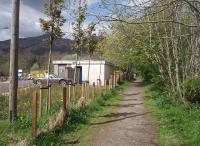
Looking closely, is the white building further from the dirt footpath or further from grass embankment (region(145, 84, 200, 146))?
the dirt footpath

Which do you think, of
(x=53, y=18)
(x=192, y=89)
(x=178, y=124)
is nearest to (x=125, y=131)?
(x=178, y=124)

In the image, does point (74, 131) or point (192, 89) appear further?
point (192, 89)

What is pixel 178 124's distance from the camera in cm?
1666

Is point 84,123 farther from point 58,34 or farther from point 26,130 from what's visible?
point 58,34

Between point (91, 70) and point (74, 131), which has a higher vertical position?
point (91, 70)

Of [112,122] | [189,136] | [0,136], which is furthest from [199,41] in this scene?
[0,136]

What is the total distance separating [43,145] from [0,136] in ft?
5.03

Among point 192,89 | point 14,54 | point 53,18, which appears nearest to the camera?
point 14,54

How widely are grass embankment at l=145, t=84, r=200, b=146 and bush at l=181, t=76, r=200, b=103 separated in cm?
55

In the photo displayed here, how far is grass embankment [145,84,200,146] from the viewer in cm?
1369

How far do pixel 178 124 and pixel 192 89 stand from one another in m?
4.97

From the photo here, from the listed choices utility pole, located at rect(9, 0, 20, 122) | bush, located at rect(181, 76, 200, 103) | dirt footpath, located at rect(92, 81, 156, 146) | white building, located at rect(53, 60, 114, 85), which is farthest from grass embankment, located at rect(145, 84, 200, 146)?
white building, located at rect(53, 60, 114, 85)

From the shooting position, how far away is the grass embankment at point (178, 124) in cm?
1369

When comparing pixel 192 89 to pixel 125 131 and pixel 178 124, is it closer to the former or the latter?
pixel 178 124
